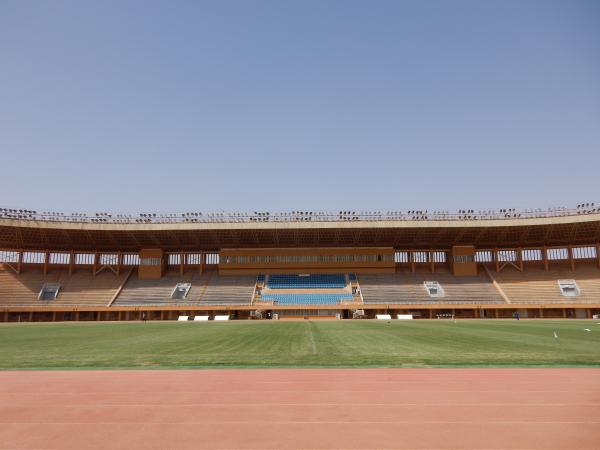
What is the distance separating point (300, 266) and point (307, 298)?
8.31 m

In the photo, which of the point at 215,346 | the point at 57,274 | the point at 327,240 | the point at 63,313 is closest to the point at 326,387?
the point at 215,346

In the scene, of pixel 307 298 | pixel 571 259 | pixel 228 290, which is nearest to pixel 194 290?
pixel 228 290

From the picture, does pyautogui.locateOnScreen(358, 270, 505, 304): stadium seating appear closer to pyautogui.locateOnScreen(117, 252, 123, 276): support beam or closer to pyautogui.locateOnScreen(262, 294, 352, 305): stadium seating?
pyautogui.locateOnScreen(262, 294, 352, 305): stadium seating

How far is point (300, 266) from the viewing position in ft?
222

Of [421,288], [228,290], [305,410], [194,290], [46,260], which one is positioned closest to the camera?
[305,410]

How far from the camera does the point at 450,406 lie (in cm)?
777

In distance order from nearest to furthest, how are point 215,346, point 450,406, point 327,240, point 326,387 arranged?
1. point 450,406
2. point 326,387
3. point 215,346
4. point 327,240

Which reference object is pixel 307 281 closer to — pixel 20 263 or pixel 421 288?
pixel 421 288

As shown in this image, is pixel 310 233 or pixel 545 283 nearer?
pixel 545 283

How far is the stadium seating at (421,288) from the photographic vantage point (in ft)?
192

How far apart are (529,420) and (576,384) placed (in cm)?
390

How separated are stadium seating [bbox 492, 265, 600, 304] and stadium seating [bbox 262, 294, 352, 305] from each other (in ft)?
75.6

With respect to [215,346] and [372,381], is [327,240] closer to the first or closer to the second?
[215,346]

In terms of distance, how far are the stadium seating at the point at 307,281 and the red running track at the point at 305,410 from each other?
52.2 m
